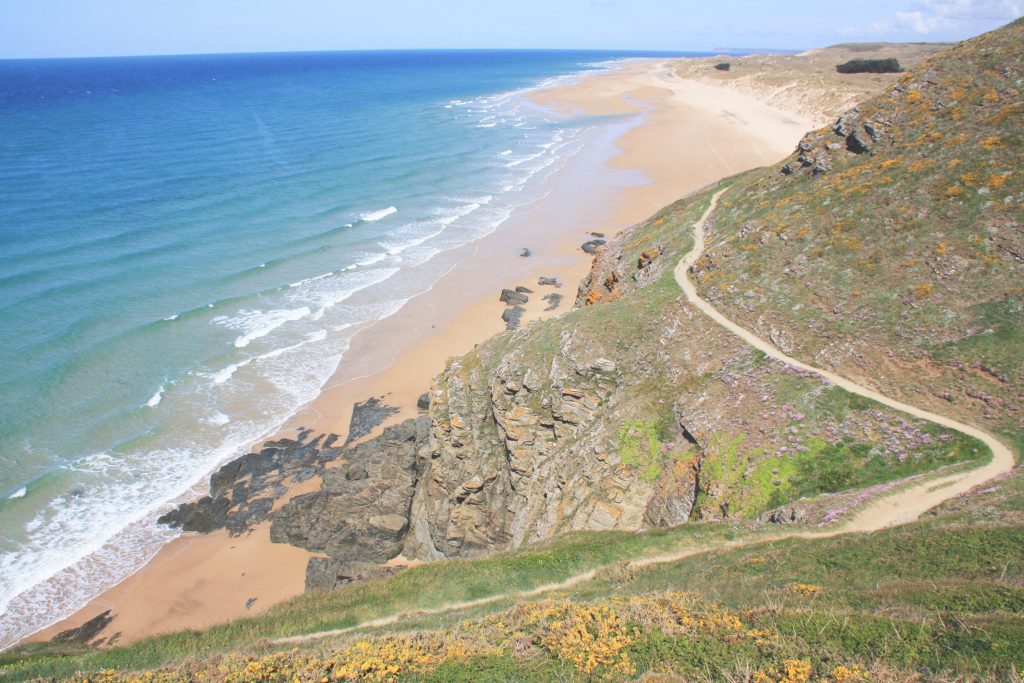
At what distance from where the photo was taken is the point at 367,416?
35.6m

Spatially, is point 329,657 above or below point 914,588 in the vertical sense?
below

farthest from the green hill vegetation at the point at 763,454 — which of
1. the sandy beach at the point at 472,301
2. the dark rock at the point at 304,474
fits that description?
A: the dark rock at the point at 304,474

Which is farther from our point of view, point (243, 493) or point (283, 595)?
point (243, 493)

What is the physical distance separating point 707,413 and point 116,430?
32.8 m

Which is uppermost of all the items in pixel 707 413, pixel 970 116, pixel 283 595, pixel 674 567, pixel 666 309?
pixel 970 116

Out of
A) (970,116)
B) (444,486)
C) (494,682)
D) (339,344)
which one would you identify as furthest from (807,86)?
(494,682)

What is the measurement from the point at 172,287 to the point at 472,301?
2594 cm

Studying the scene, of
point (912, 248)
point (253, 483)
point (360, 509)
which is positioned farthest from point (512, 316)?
point (912, 248)

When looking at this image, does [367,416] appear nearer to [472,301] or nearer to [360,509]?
[360,509]

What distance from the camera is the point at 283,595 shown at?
2495 centimetres

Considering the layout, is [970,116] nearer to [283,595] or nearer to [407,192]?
[283,595]

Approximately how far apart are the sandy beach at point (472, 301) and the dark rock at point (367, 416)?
1.88 ft

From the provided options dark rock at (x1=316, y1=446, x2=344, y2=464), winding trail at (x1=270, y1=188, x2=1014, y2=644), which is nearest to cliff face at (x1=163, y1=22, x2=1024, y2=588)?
dark rock at (x1=316, y1=446, x2=344, y2=464)

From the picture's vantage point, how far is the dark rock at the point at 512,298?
1866 inches
